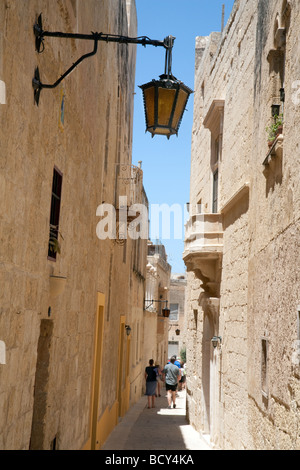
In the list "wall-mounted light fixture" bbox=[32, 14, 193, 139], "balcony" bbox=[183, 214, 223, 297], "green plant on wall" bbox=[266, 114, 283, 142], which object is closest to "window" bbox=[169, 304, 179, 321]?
"balcony" bbox=[183, 214, 223, 297]

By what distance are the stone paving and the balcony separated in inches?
126

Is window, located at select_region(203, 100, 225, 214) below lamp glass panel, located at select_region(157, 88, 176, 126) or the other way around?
the other way around

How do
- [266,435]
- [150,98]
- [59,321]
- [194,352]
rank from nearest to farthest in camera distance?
1. [150,98]
2. [59,321]
3. [266,435]
4. [194,352]

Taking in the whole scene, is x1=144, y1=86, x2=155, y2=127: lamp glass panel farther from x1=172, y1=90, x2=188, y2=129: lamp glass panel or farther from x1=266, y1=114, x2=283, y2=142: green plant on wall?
x1=266, y1=114, x2=283, y2=142: green plant on wall

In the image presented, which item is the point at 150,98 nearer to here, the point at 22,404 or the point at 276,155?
the point at 276,155

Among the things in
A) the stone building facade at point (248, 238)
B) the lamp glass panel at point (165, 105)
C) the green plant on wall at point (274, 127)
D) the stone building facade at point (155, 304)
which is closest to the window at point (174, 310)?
the stone building facade at point (155, 304)

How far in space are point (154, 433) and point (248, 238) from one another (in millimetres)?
6075

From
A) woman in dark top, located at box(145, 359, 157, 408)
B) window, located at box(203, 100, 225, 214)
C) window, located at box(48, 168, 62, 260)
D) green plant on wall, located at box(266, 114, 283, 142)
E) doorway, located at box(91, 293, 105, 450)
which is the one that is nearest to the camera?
window, located at box(48, 168, 62, 260)

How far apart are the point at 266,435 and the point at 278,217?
266 centimetres

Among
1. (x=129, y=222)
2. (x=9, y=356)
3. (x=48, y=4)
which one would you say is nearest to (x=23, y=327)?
(x=9, y=356)

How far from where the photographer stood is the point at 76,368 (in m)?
7.58

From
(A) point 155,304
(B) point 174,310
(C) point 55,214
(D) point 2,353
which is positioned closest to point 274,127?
(C) point 55,214

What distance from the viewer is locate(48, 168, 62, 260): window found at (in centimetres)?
583

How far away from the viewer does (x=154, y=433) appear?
40.9ft
